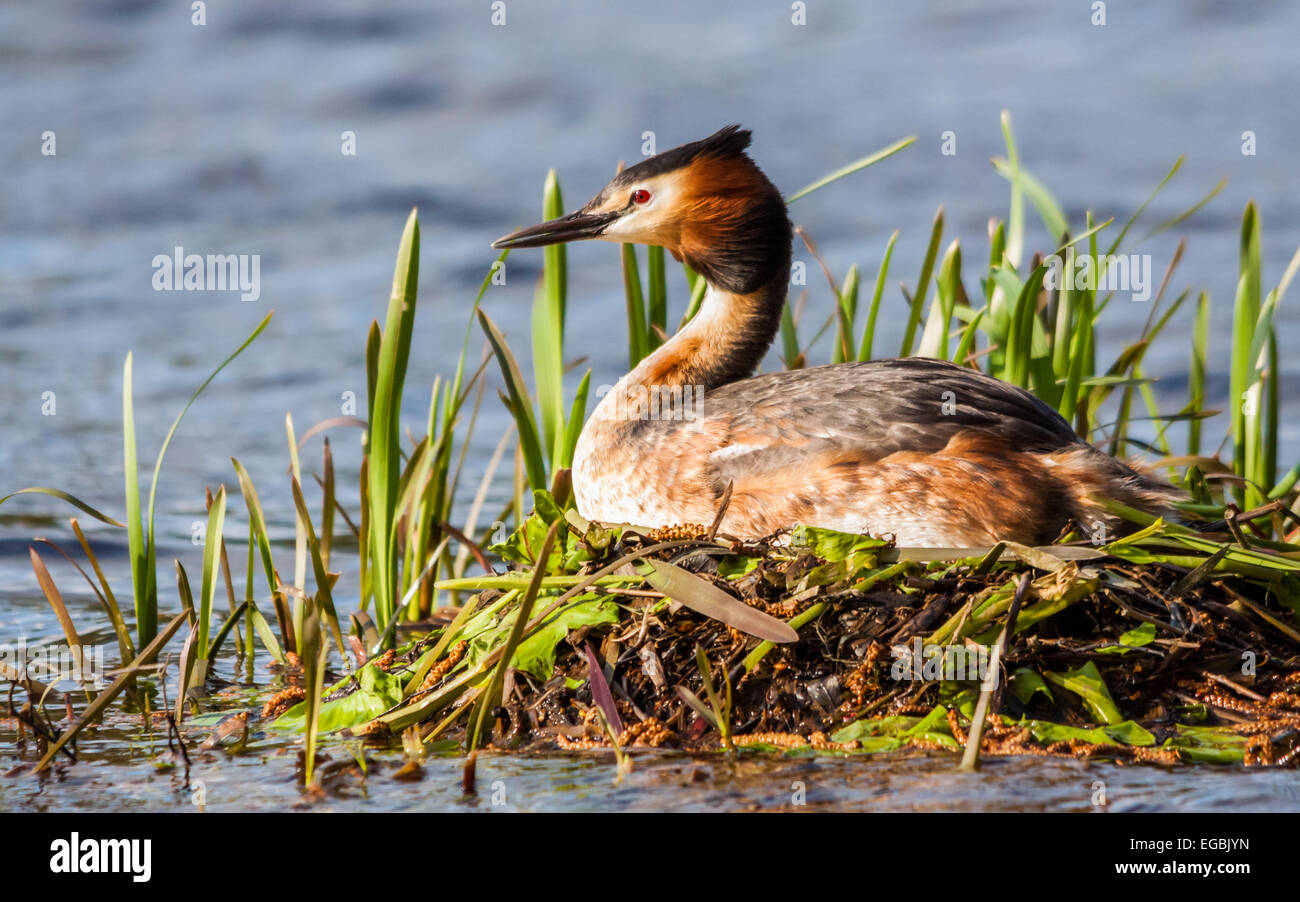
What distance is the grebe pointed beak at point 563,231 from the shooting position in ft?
17.9

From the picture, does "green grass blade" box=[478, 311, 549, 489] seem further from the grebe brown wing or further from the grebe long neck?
the grebe brown wing

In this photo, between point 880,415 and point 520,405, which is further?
point 520,405

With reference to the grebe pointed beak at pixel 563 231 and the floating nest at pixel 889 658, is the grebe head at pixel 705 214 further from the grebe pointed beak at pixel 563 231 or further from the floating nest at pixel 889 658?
the floating nest at pixel 889 658

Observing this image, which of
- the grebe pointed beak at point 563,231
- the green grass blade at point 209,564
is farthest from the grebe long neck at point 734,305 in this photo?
the green grass blade at point 209,564

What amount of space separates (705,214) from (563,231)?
54 centimetres

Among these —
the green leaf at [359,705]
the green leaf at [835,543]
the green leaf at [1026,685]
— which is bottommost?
the green leaf at [359,705]

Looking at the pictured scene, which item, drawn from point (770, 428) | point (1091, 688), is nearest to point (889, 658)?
point (1091, 688)

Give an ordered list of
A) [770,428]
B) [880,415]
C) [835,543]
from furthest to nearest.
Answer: [770,428], [880,415], [835,543]

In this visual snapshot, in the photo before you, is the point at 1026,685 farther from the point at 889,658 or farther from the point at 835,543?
the point at 835,543

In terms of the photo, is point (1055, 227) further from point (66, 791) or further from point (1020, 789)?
point (66, 791)

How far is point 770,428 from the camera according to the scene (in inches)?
186

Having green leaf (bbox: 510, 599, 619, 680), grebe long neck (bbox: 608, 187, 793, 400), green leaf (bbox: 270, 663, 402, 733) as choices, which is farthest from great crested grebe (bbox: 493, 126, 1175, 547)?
green leaf (bbox: 270, 663, 402, 733)

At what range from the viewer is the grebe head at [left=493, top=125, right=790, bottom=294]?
5.43m

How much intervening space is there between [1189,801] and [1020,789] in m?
0.37
